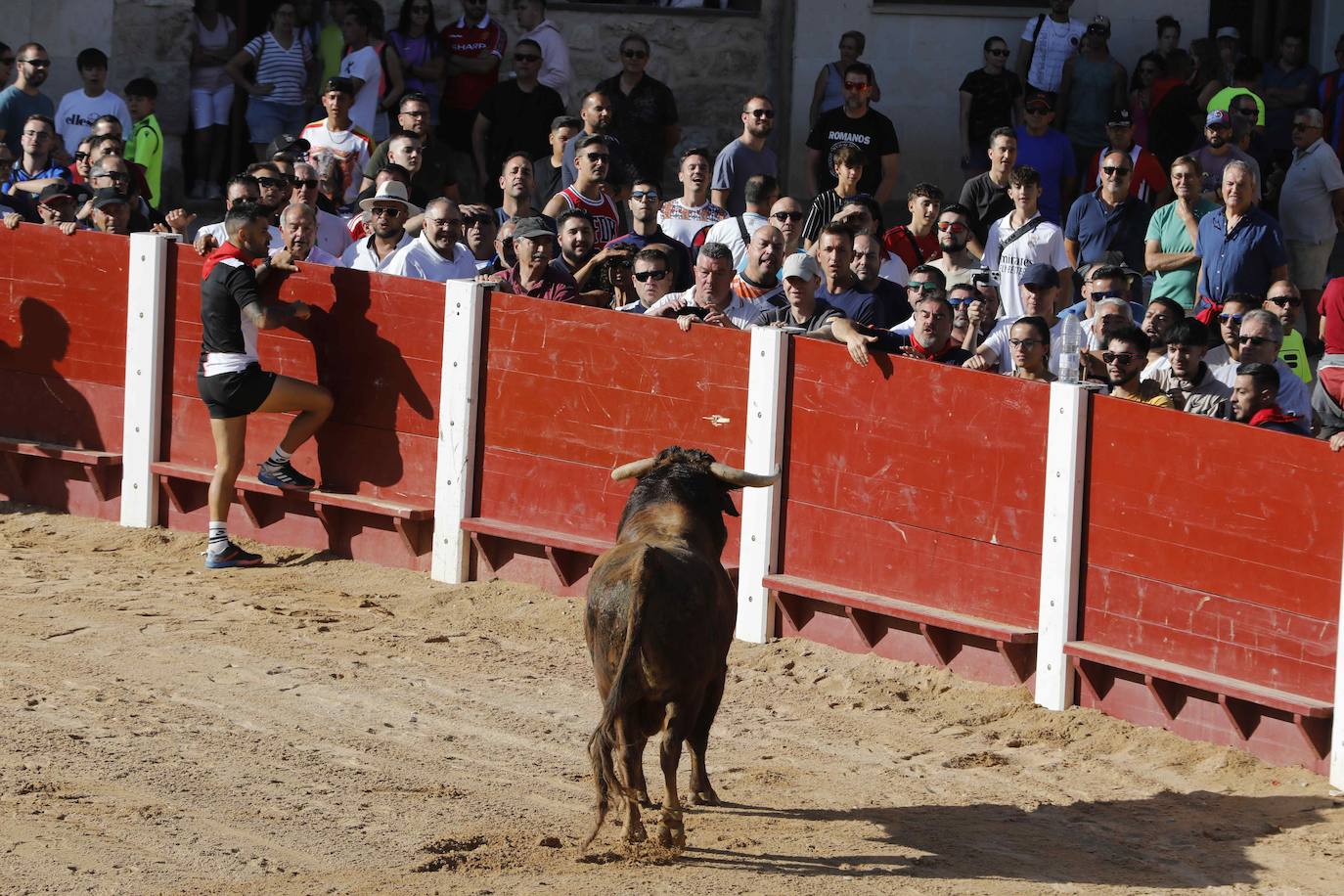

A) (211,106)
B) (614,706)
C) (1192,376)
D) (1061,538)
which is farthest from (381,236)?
(614,706)

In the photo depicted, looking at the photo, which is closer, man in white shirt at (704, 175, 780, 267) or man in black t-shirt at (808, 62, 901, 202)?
man in white shirt at (704, 175, 780, 267)

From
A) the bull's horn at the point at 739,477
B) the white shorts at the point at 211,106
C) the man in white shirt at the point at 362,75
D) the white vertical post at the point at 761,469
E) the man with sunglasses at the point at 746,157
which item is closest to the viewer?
the bull's horn at the point at 739,477

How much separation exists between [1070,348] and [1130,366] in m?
0.39

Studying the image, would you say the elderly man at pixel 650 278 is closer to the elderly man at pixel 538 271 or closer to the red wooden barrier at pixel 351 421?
the elderly man at pixel 538 271

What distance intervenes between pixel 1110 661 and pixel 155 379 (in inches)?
215

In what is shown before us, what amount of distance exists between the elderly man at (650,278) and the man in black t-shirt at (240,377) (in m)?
1.62

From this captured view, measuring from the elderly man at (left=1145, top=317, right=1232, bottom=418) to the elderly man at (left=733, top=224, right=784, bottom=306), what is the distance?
6.17 ft

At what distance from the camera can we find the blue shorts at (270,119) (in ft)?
45.3

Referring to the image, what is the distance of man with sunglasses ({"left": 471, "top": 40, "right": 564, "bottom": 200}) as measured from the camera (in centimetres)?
1309

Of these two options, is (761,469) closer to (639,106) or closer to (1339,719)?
(1339,719)

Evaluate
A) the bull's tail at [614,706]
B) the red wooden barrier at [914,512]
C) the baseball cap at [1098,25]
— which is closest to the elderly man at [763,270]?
the red wooden barrier at [914,512]

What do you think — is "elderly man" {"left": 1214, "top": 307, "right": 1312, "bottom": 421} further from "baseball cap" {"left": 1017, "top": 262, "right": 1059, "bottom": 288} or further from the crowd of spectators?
"baseball cap" {"left": 1017, "top": 262, "right": 1059, "bottom": 288}

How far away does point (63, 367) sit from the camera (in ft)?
34.8

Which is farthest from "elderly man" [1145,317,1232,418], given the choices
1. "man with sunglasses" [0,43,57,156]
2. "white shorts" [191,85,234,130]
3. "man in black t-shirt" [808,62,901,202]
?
"white shorts" [191,85,234,130]
